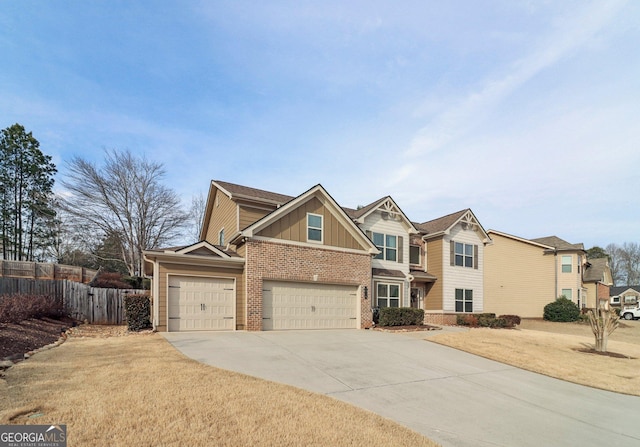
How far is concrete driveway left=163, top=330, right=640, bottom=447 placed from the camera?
5.65m

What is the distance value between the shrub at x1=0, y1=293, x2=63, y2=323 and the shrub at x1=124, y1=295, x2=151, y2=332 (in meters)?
3.27

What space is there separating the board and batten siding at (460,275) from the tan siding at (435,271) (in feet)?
0.66

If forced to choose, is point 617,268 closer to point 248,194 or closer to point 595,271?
point 595,271

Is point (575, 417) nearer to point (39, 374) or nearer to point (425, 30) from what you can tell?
point (39, 374)

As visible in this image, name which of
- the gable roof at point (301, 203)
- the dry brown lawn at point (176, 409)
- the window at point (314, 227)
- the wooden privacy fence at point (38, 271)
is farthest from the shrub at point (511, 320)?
the wooden privacy fence at point (38, 271)

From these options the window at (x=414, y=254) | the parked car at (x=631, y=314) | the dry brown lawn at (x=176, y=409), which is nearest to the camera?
the dry brown lawn at (x=176, y=409)

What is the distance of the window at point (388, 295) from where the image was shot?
793 inches

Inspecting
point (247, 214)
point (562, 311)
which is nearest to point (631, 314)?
point (562, 311)

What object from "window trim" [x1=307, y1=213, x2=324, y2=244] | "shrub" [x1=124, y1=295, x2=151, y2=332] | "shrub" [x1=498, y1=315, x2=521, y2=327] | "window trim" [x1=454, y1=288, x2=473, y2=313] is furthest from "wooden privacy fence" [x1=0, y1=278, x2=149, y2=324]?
"shrub" [x1=498, y1=315, x2=521, y2=327]

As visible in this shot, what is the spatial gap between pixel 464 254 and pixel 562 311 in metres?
10.6

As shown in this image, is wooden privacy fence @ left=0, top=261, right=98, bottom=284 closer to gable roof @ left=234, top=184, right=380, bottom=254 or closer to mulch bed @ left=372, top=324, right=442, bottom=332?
gable roof @ left=234, top=184, right=380, bottom=254

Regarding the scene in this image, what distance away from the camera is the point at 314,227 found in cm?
1641

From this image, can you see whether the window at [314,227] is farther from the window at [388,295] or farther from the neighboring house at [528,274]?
the neighboring house at [528,274]

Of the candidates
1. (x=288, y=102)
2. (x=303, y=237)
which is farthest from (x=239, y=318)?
(x=288, y=102)
